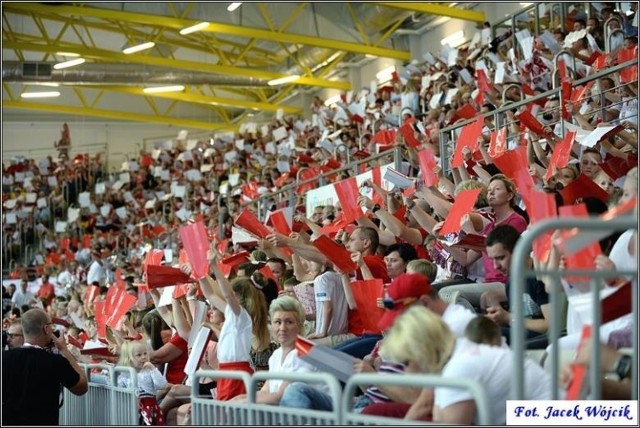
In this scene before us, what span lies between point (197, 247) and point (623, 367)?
322 centimetres

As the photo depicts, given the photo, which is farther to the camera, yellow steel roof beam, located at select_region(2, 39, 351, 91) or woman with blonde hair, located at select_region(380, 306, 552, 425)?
yellow steel roof beam, located at select_region(2, 39, 351, 91)

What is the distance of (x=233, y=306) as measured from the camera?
19.7ft

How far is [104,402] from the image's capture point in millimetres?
7418

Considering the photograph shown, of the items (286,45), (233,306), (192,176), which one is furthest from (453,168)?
(286,45)

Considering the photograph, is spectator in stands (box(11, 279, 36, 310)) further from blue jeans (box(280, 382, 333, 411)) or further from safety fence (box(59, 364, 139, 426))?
blue jeans (box(280, 382, 333, 411))

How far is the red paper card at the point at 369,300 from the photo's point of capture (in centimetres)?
635

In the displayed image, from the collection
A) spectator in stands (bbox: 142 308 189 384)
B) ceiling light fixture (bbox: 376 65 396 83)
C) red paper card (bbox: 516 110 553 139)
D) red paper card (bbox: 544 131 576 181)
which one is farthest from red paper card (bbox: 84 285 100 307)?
ceiling light fixture (bbox: 376 65 396 83)

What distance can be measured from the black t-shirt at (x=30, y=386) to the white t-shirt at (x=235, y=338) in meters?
1.09

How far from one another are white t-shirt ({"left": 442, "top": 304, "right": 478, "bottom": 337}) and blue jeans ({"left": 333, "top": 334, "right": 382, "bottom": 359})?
1.71m

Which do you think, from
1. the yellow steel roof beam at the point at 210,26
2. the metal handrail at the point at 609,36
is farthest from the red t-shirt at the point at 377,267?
the yellow steel roof beam at the point at 210,26

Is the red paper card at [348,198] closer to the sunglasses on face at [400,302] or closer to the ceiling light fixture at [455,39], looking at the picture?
the sunglasses on face at [400,302]

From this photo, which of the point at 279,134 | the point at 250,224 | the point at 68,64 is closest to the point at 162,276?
the point at 250,224

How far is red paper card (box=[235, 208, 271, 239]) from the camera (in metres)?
7.89

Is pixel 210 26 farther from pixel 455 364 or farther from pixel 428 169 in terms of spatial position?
pixel 455 364
